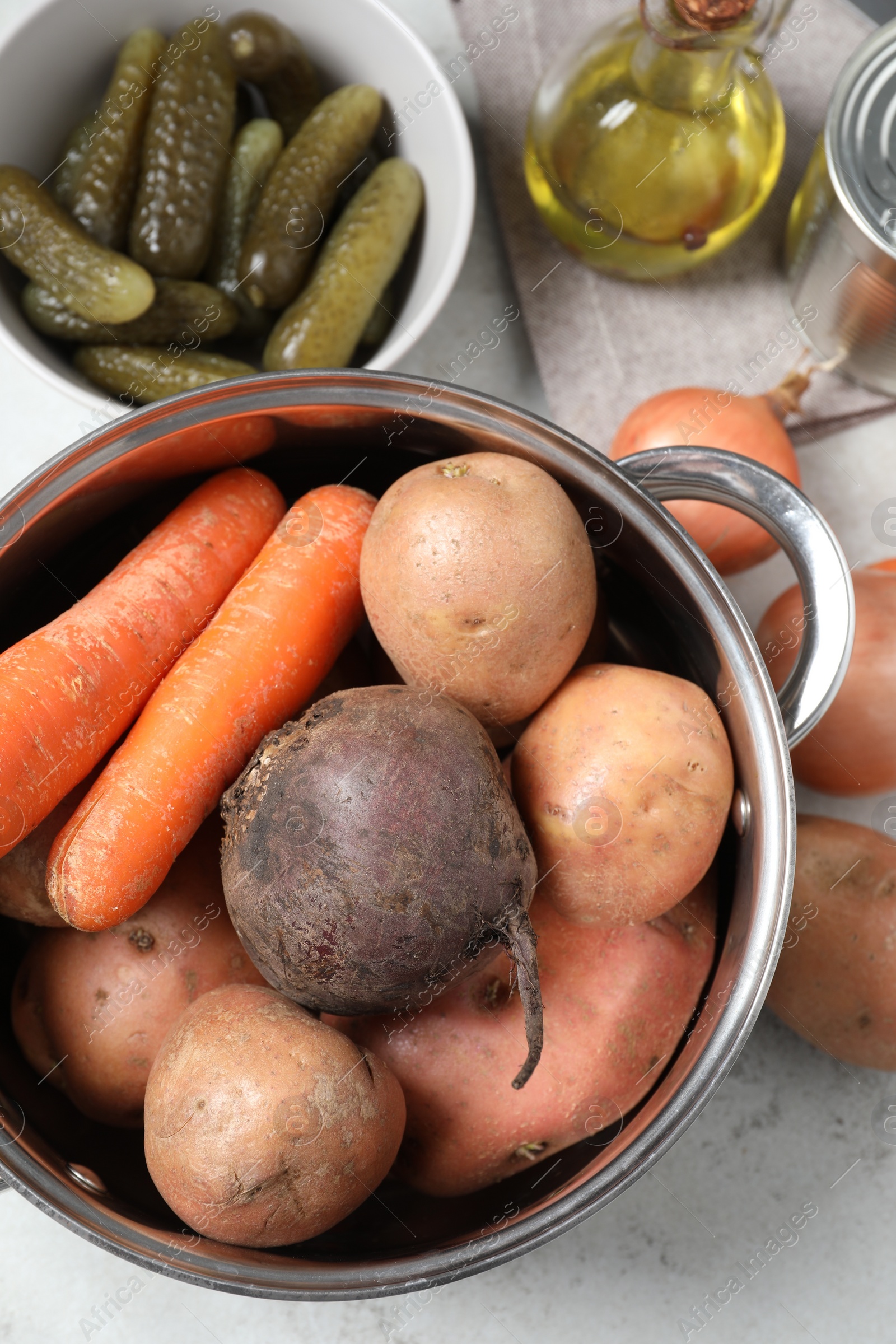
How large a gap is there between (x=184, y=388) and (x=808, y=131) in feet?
2.51

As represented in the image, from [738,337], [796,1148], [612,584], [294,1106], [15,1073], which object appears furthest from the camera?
[738,337]

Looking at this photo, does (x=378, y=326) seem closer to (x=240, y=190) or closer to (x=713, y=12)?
(x=240, y=190)

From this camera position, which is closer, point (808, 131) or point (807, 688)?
point (807, 688)

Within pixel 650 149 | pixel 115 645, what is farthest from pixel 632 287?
pixel 115 645

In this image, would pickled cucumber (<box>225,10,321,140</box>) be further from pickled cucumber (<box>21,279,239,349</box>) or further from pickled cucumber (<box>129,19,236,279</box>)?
pickled cucumber (<box>21,279,239,349</box>)

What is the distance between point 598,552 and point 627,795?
0.78 ft

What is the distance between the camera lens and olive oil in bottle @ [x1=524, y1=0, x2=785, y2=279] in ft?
3.11

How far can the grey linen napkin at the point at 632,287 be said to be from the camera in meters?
1.07

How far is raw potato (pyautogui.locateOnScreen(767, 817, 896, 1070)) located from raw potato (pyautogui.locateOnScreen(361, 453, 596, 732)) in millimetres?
351

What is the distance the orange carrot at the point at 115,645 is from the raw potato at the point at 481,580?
0.15m

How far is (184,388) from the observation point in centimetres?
93

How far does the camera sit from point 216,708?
0.76 meters

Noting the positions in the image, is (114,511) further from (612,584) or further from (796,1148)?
(796,1148)

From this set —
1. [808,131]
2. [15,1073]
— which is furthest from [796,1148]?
[808,131]
